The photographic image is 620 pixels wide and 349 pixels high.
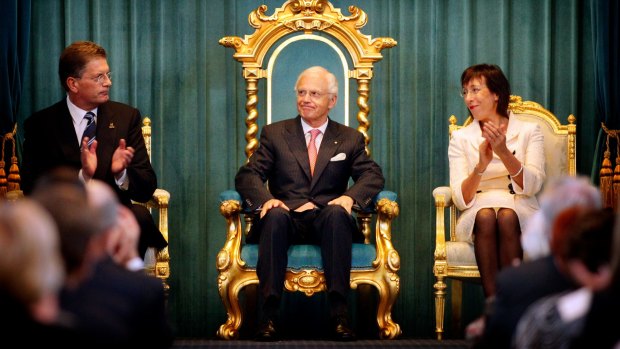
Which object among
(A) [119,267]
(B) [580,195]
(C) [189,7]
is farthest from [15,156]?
(B) [580,195]

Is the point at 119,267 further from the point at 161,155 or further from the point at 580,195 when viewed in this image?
the point at 161,155

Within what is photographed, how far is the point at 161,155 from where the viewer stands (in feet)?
20.2

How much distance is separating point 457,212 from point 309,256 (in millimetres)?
1081

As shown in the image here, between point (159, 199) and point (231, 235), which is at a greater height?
point (159, 199)

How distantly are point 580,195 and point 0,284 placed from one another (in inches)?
56.3

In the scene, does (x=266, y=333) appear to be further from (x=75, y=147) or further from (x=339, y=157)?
(x=75, y=147)

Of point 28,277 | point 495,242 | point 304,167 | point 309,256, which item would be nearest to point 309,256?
point 309,256

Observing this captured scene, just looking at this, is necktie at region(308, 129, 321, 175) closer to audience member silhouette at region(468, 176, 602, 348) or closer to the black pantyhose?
the black pantyhose

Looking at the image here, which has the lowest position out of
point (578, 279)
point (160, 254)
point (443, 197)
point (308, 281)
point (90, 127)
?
point (308, 281)

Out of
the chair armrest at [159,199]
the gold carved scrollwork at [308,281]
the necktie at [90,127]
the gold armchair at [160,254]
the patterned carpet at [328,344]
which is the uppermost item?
the necktie at [90,127]

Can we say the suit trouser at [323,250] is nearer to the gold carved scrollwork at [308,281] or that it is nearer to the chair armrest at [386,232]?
the gold carved scrollwork at [308,281]

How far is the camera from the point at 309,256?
5.07 m

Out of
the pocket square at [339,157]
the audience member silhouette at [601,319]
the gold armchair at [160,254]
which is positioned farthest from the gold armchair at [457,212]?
the audience member silhouette at [601,319]

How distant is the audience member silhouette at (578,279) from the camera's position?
231 cm
